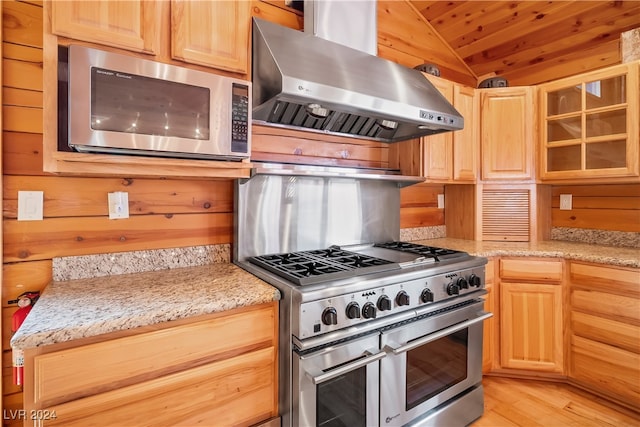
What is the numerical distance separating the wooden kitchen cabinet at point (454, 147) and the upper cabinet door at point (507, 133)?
0.10 metres

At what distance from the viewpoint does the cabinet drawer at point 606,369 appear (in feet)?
6.14

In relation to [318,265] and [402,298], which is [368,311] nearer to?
[402,298]

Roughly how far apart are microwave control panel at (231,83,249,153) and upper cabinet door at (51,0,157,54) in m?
0.36

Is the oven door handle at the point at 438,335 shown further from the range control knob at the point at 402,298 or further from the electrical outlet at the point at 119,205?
the electrical outlet at the point at 119,205

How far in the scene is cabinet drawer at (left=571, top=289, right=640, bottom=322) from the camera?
6.15ft

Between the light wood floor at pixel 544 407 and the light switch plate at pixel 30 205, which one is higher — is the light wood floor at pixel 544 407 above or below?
below

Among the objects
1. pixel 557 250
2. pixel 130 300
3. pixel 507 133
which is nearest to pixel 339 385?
pixel 130 300

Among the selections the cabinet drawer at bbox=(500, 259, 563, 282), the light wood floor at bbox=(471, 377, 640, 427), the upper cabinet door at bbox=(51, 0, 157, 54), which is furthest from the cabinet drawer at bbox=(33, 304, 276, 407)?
the cabinet drawer at bbox=(500, 259, 563, 282)

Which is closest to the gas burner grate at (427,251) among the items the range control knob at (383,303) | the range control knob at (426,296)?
the range control knob at (426,296)

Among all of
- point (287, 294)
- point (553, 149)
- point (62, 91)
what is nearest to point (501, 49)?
point (553, 149)

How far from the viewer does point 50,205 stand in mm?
1425

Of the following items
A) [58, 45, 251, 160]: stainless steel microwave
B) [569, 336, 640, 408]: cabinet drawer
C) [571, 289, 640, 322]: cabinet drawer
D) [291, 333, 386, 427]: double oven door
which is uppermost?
[58, 45, 251, 160]: stainless steel microwave

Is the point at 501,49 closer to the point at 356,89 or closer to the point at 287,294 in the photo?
the point at 356,89

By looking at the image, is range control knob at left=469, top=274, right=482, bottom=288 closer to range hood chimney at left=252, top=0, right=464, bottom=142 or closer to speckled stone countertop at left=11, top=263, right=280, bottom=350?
range hood chimney at left=252, top=0, right=464, bottom=142
